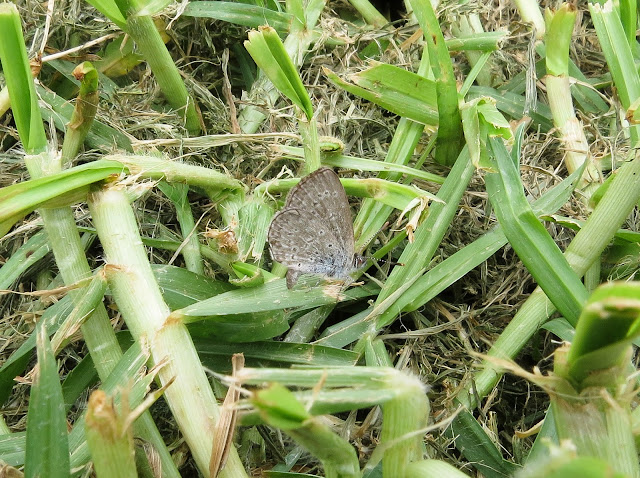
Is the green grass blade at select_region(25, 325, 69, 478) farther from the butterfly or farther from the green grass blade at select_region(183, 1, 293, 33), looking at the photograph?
the green grass blade at select_region(183, 1, 293, 33)

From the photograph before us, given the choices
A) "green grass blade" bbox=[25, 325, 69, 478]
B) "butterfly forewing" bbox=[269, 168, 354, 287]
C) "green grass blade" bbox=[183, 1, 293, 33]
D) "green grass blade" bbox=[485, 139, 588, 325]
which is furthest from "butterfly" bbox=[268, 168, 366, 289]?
"green grass blade" bbox=[183, 1, 293, 33]

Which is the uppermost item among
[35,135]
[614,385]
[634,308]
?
[35,135]

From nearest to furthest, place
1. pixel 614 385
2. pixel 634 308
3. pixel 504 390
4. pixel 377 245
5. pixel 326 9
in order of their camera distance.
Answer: pixel 634 308 → pixel 614 385 → pixel 504 390 → pixel 377 245 → pixel 326 9

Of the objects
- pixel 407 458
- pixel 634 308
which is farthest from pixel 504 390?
pixel 634 308

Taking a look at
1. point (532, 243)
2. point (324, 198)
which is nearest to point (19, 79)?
point (324, 198)

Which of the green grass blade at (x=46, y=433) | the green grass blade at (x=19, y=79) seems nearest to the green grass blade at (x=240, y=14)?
the green grass blade at (x=19, y=79)

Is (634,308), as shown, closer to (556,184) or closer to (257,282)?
(257,282)

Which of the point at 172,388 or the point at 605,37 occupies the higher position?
the point at 605,37

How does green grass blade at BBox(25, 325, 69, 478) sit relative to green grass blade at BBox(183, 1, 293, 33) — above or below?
below

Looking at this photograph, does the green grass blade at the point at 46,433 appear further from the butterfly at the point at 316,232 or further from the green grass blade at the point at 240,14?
the green grass blade at the point at 240,14
